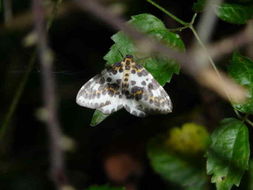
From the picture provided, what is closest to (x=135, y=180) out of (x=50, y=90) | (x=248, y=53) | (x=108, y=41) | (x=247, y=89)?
(x=108, y=41)

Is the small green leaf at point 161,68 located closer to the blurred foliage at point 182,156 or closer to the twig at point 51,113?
the blurred foliage at point 182,156

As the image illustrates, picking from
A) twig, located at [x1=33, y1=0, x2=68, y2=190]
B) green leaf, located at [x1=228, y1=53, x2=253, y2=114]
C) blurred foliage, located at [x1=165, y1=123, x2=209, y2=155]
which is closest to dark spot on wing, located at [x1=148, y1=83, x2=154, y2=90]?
green leaf, located at [x1=228, y1=53, x2=253, y2=114]

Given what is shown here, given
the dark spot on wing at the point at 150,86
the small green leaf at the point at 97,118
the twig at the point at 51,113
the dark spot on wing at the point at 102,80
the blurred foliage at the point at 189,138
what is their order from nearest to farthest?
1. the twig at the point at 51,113
2. the small green leaf at the point at 97,118
3. the dark spot on wing at the point at 150,86
4. the dark spot on wing at the point at 102,80
5. the blurred foliage at the point at 189,138

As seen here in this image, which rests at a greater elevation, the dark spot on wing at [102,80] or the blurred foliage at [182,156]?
the dark spot on wing at [102,80]

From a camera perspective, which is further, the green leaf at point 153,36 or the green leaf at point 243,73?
the green leaf at point 243,73

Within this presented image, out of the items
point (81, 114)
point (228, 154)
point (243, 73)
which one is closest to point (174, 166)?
point (81, 114)

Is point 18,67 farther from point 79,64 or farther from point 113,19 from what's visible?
point 113,19

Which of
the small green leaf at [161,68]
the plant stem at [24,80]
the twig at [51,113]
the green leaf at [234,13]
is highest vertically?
the twig at [51,113]

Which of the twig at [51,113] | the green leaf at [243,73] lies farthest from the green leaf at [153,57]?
the twig at [51,113]
